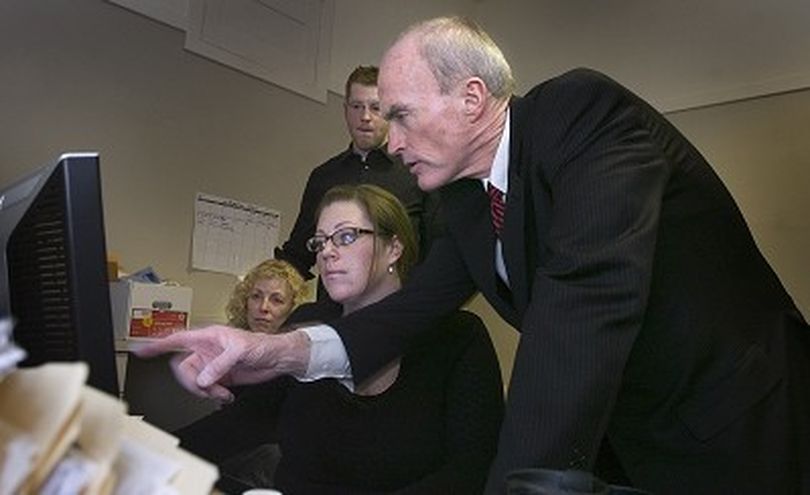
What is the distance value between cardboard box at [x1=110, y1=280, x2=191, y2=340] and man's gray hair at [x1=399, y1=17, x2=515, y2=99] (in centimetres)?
144

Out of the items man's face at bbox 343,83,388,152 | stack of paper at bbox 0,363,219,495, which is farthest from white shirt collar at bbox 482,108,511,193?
man's face at bbox 343,83,388,152

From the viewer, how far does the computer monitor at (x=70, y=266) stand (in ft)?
1.74

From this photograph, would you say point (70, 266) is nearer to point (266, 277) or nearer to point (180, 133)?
point (266, 277)

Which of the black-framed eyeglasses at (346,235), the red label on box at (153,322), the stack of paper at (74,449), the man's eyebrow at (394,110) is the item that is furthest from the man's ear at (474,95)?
the red label on box at (153,322)

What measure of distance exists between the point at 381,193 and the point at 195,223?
3.86ft

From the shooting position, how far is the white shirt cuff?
1254mm

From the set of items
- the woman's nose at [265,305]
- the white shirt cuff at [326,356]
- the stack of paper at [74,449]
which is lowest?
the woman's nose at [265,305]

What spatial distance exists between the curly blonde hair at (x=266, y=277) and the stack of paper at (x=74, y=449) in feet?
7.10

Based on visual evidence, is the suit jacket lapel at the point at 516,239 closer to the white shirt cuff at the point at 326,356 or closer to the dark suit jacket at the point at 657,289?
the dark suit jacket at the point at 657,289

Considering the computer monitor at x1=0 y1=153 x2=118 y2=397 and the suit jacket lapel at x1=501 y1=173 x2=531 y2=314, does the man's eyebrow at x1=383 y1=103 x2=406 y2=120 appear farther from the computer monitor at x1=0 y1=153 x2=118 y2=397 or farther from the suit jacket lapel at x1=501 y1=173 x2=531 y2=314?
the computer monitor at x1=0 y1=153 x2=118 y2=397

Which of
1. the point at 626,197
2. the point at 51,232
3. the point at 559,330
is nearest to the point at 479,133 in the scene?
the point at 626,197

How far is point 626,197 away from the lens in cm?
90

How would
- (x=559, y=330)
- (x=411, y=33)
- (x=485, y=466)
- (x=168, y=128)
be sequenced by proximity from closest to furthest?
(x=559, y=330) → (x=411, y=33) → (x=485, y=466) → (x=168, y=128)

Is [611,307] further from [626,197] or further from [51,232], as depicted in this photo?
[51,232]
